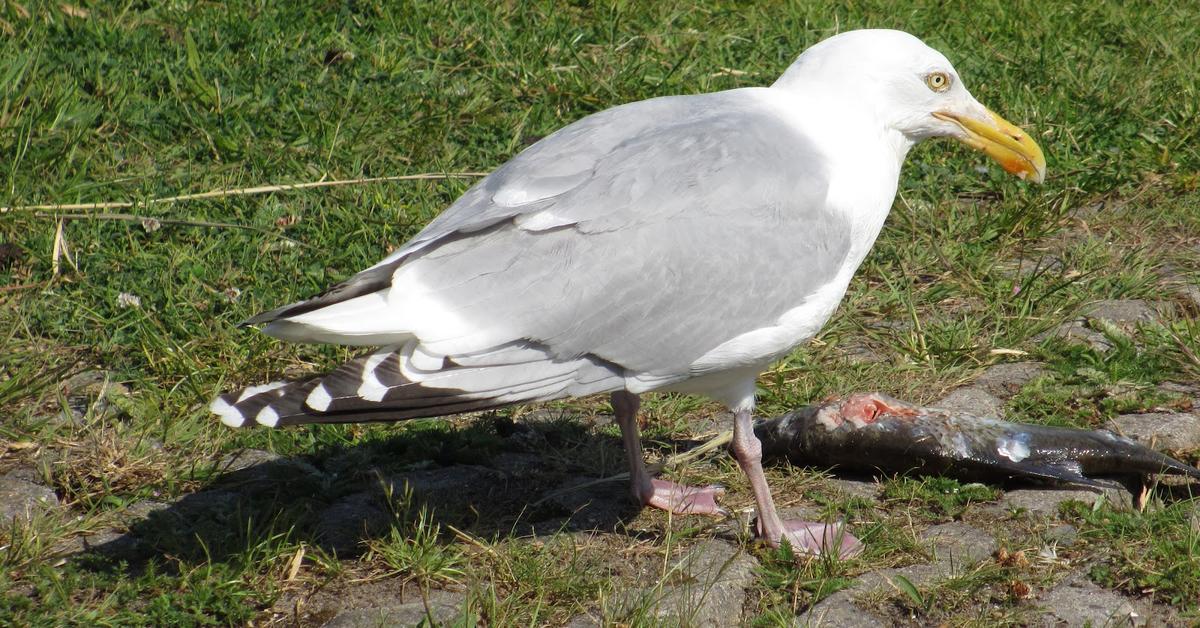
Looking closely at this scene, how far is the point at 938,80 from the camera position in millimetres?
3895

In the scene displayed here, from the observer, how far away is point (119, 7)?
250 inches

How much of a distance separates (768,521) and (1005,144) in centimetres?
140

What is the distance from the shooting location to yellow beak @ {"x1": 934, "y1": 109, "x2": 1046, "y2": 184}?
4.04 meters

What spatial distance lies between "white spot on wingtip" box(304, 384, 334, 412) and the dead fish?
1.59m

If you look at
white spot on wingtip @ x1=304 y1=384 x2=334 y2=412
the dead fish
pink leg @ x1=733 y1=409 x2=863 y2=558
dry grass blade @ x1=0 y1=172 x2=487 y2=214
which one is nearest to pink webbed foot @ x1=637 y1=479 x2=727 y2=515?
pink leg @ x1=733 y1=409 x2=863 y2=558

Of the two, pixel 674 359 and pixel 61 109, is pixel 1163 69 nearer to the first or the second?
pixel 674 359

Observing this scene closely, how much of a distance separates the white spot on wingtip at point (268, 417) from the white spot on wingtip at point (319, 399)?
0.08m

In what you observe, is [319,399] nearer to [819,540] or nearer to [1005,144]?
[819,540]

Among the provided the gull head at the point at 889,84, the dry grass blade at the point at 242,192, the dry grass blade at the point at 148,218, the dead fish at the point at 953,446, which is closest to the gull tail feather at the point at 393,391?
the dead fish at the point at 953,446

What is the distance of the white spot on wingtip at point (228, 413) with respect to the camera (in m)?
3.10

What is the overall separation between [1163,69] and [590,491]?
157 inches

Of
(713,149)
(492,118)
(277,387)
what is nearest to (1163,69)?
(492,118)

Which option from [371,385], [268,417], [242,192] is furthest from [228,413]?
[242,192]

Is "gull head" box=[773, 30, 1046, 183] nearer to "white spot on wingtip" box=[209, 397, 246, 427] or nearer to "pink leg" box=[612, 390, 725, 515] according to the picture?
"pink leg" box=[612, 390, 725, 515]
